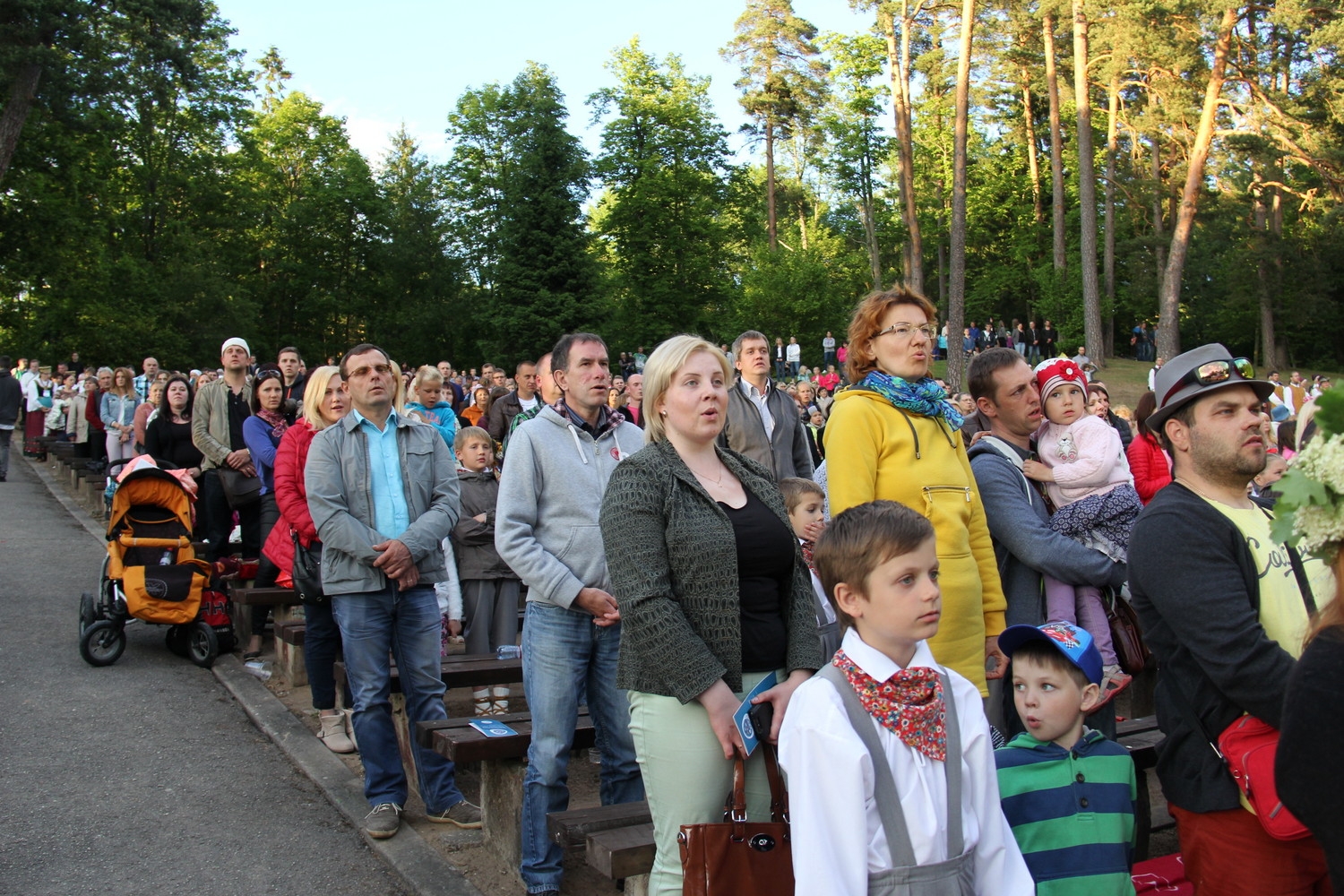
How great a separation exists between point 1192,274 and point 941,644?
1838 inches

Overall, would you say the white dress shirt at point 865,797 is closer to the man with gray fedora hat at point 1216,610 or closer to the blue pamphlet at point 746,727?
the blue pamphlet at point 746,727

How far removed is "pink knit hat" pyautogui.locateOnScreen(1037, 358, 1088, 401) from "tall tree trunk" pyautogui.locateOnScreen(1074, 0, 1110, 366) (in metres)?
27.2

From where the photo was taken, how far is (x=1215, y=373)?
3.02 meters

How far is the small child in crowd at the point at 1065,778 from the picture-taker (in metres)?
3.08

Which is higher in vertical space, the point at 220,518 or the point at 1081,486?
the point at 1081,486

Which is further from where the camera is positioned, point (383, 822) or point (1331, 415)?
point (383, 822)

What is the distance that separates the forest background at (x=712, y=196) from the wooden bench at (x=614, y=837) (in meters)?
22.5

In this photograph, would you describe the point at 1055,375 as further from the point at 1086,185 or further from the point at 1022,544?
the point at 1086,185

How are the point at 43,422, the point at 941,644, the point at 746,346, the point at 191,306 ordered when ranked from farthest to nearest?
the point at 191,306 → the point at 43,422 → the point at 746,346 → the point at 941,644

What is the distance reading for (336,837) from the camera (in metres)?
4.76

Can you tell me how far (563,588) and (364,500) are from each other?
145 cm

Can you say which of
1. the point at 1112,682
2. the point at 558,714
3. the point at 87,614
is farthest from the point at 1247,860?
the point at 87,614

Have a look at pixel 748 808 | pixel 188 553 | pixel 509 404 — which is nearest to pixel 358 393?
pixel 748 808

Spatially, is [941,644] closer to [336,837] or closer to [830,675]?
[830,675]
